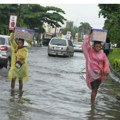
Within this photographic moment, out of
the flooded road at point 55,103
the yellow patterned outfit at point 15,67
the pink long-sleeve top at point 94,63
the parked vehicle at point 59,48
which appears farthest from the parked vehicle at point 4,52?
the parked vehicle at point 59,48

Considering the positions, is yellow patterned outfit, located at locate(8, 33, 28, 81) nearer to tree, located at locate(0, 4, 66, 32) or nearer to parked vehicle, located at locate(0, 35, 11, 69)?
parked vehicle, located at locate(0, 35, 11, 69)

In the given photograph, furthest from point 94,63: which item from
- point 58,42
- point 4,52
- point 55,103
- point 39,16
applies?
point 39,16

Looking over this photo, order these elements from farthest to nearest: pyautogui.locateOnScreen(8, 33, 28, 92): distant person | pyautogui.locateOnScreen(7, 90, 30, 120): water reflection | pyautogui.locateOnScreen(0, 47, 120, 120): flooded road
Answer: pyautogui.locateOnScreen(8, 33, 28, 92): distant person < pyautogui.locateOnScreen(0, 47, 120, 120): flooded road < pyautogui.locateOnScreen(7, 90, 30, 120): water reflection

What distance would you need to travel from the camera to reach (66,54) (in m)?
36.4

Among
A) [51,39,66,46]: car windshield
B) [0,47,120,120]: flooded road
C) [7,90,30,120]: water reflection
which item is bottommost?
[0,47,120,120]: flooded road

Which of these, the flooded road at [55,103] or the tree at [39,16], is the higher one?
the tree at [39,16]

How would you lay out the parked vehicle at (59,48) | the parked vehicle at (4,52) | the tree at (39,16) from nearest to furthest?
the parked vehicle at (4,52)
the parked vehicle at (59,48)
the tree at (39,16)

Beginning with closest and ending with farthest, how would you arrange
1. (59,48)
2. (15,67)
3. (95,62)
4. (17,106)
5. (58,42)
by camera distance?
(17,106)
(95,62)
(15,67)
(59,48)
(58,42)

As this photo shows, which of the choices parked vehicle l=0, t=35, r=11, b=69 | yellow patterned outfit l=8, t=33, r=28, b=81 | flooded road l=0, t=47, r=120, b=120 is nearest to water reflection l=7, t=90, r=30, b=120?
flooded road l=0, t=47, r=120, b=120

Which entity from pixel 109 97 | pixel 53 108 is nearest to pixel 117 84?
pixel 109 97

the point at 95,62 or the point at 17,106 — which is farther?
the point at 95,62

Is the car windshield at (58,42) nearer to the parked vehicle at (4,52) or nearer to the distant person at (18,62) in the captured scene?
the parked vehicle at (4,52)

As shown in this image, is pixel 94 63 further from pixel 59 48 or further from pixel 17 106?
pixel 59 48

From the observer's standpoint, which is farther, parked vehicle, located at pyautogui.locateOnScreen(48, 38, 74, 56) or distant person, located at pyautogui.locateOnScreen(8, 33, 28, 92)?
parked vehicle, located at pyautogui.locateOnScreen(48, 38, 74, 56)
